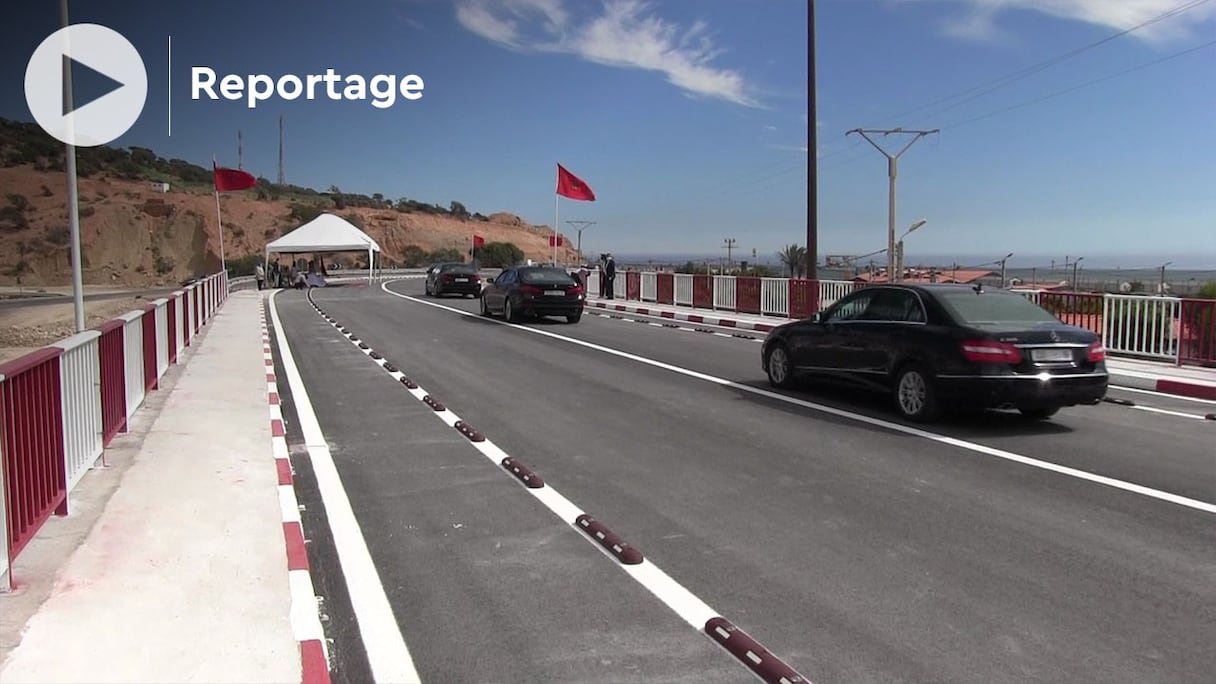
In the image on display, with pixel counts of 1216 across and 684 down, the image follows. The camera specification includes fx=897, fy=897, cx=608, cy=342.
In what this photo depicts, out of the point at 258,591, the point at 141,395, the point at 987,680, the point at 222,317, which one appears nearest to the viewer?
the point at 987,680

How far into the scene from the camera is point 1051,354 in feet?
28.7

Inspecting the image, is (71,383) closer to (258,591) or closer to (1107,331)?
(258,591)

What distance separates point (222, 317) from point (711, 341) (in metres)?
13.0

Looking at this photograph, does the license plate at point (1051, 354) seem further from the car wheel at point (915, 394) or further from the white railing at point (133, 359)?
the white railing at point (133, 359)

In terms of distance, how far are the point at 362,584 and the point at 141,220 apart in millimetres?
74636

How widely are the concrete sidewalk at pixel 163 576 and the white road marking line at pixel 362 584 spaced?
0.33 metres

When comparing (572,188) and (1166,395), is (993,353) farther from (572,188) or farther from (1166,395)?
(572,188)

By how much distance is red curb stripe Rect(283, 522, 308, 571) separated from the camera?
4895mm

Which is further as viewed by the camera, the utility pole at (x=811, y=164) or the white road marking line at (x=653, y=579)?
the utility pole at (x=811, y=164)

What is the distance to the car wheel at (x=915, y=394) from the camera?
909cm

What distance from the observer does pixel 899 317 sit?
32.3 feet

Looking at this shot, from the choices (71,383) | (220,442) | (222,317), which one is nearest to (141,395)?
(220,442)

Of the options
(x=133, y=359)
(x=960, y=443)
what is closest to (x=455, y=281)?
(x=133, y=359)

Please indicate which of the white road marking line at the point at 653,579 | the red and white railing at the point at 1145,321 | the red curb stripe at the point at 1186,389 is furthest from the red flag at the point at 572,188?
the white road marking line at the point at 653,579
